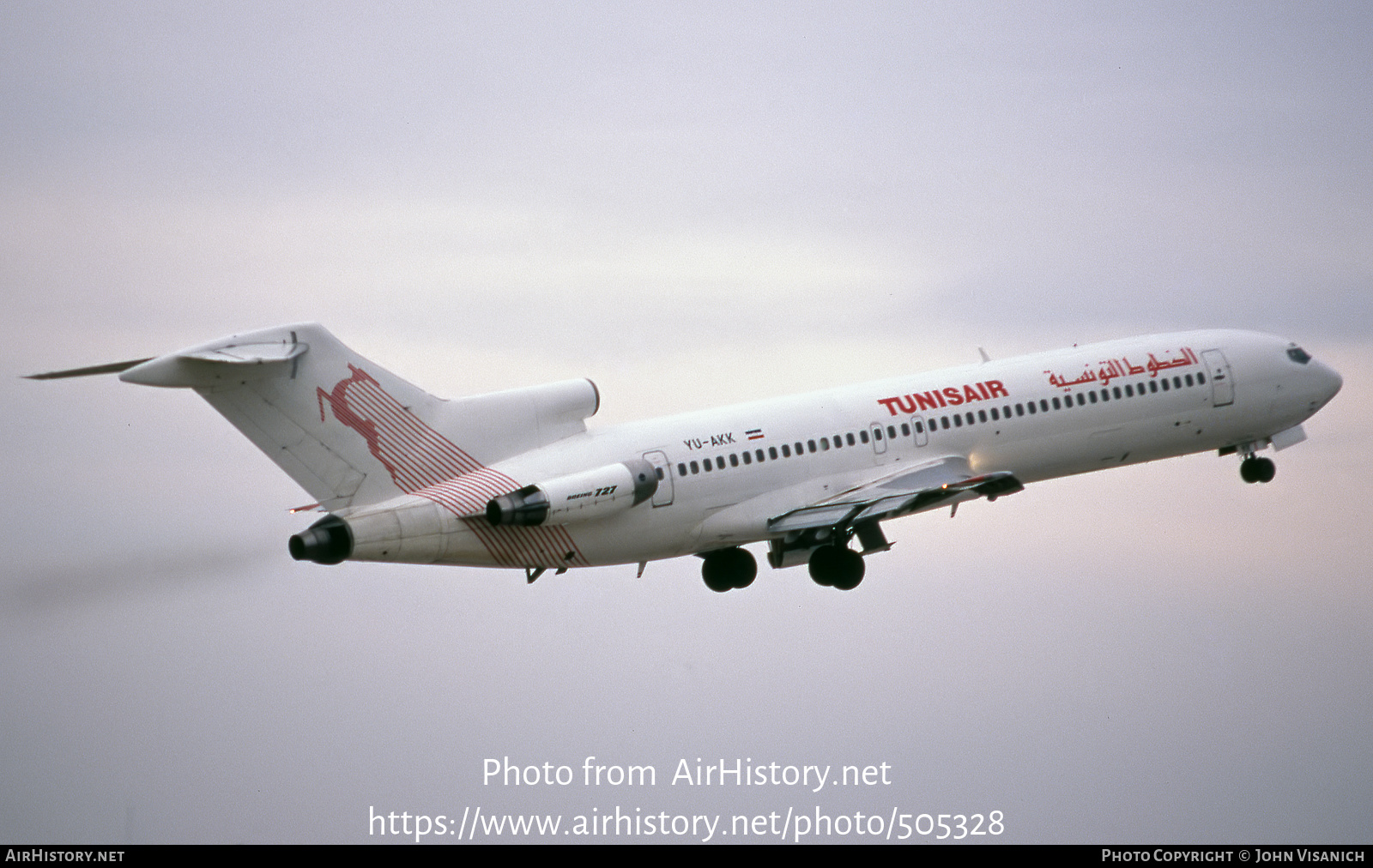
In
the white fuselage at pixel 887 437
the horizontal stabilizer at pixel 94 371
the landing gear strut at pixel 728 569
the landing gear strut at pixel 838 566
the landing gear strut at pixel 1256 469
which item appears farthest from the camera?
the landing gear strut at pixel 1256 469

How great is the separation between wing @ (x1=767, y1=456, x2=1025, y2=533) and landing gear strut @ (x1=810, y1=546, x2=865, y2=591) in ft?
3.07

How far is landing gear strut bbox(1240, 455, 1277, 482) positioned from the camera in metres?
53.3

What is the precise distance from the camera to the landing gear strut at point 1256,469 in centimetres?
5334

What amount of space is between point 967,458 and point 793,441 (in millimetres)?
4325

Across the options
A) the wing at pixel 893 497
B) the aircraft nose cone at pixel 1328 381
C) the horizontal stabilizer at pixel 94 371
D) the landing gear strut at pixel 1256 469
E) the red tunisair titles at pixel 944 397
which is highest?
the aircraft nose cone at pixel 1328 381

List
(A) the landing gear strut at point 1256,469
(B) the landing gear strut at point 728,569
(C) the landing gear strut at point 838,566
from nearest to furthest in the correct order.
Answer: (C) the landing gear strut at point 838,566 → (B) the landing gear strut at point 728,569 → (A) the landing gear strut at point 1256,469

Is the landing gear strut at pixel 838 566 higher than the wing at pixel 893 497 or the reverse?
the reverse

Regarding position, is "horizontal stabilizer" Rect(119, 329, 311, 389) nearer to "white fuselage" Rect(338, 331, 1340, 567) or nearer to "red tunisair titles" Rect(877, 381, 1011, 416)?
"white fuselage" Rect(338, 331, 1340, 567)

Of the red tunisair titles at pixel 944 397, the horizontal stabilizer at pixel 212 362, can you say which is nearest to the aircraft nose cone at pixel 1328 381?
the red tunisair titles at pixel 944 397

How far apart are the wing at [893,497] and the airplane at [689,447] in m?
0.04

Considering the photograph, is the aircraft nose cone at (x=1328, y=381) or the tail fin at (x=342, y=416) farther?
the aircraft nose cone at (x=1328, y=381)

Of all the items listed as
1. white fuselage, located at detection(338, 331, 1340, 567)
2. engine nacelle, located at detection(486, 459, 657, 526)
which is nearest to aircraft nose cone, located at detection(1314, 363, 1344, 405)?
white fuselage, located at detection(338, 331, 1340, 567)

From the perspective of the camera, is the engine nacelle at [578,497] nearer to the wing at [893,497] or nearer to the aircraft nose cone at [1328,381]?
the wing at [893,497]

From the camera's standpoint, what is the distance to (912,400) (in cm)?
4697
